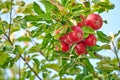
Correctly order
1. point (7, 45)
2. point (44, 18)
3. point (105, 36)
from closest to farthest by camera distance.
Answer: point (44, 18), point (105, 36), point (7, 45)

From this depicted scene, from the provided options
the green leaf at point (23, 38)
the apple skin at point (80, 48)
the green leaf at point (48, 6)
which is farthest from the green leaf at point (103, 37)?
the green leaf at point (23, 38)

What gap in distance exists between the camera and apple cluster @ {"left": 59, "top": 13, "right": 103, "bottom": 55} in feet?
7.64

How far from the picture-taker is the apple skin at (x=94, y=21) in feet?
7.93

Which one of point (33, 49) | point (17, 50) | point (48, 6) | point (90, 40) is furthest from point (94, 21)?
point (33, 49)

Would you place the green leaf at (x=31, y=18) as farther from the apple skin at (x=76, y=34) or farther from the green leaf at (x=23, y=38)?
the green leaf at (x=23, y=38)

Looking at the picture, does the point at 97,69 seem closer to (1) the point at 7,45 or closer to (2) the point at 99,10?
A: (2) the point at 99,10

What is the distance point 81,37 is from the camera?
2346 millimetres

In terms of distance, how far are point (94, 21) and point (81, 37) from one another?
18 cm

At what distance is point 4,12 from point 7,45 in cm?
39

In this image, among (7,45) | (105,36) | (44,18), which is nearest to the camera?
(44,18)

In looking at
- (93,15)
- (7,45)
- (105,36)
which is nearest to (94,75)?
(105,36)

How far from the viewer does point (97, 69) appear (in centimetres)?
256

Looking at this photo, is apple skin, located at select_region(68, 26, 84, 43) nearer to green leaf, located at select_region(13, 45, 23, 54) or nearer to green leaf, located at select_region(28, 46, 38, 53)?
green leaf, located at select_region(13, 45, 23, 54)

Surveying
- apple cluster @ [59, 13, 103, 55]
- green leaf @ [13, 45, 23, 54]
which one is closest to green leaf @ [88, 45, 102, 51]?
apple cluster @ [59, 13, 103, 55]
